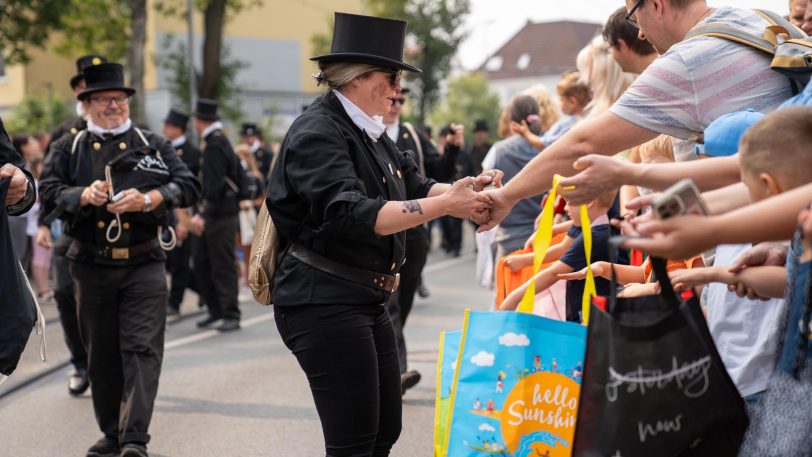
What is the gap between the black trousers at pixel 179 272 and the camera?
34.6 ft

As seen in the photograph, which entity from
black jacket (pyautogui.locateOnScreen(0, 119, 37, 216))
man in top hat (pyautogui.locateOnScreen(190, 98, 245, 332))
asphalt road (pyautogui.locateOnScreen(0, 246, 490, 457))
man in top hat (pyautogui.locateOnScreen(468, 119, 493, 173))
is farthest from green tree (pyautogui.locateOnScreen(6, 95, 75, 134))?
black jacket (pyautogui.locateOnScreen(0, 119, 37, 216))

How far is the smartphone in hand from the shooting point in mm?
2232

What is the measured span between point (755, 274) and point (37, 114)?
31.6m

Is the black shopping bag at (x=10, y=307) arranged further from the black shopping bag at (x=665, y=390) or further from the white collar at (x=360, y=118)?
the black shopping bag at (x=665, y=390)

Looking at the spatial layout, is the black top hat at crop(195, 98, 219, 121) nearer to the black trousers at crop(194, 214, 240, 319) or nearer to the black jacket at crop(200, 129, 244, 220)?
the black jacket at crop(200, 129, 244, 220)

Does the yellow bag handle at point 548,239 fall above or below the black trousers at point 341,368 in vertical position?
above

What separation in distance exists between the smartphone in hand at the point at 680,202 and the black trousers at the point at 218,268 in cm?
798

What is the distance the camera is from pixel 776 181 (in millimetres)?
2354

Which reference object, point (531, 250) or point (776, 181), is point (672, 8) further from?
point (531, 250)

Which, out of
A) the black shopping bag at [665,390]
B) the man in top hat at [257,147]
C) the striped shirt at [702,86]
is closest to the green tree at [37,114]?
the man in top hat at [257,147]

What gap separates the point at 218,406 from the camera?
6.74 meters

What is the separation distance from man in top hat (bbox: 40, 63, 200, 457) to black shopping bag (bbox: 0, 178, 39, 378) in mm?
1435

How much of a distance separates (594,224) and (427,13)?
26.2 metres

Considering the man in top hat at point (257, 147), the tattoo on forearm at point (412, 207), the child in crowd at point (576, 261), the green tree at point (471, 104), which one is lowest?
the green tree at point (471, 104)
